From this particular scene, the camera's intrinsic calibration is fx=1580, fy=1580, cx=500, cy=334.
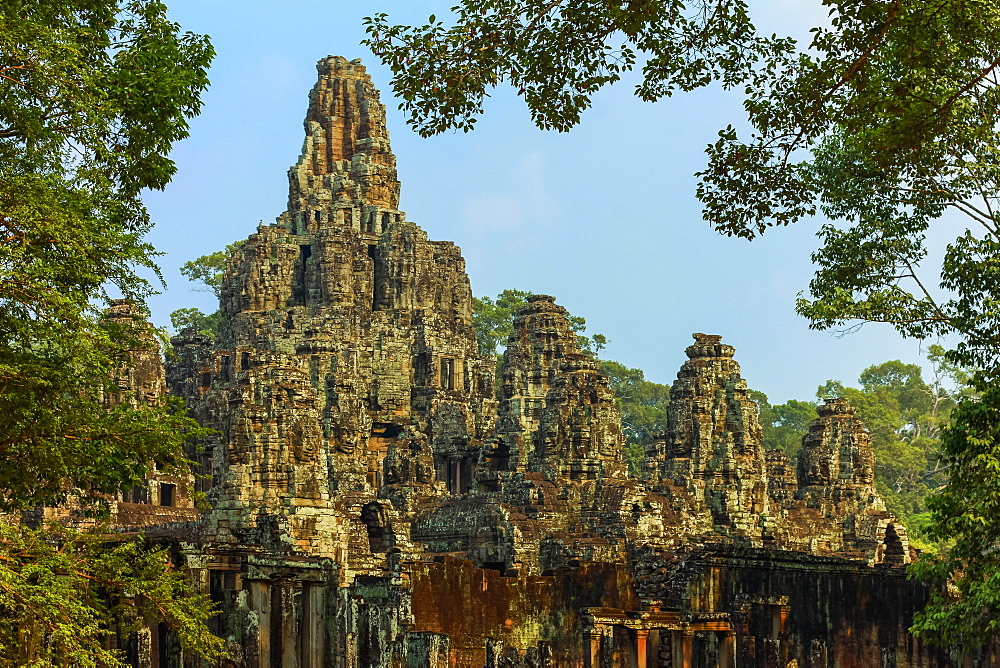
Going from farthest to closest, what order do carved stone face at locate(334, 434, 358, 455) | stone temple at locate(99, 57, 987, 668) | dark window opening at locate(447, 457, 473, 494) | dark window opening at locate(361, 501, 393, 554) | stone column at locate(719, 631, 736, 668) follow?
dark window opening at locate(447, 457, 473, 494) < carved stone face at locate(334, 434, 358, 455) < dark window opening at locate(361, 501, 393, 554) < stone column at locate(719, 631, 736, 668) < stone temple at locate(99, 57, 987, 668)

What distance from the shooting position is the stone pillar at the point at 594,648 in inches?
1018

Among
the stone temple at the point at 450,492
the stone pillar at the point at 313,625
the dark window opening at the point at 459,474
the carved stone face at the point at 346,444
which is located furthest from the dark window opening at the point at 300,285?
the stone pillar at the point at 313,625

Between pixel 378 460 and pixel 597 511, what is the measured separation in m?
14.3

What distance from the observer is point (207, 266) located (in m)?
82.1

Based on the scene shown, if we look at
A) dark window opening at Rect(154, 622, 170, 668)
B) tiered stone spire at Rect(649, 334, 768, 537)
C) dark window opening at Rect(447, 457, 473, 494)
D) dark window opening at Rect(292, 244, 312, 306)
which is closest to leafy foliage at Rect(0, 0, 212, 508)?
dark window opening at Rect(154, 622, 170, 668)

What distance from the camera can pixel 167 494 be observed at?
48500 mm

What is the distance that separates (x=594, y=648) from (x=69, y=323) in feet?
41.4

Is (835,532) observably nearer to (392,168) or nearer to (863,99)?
(392,168)

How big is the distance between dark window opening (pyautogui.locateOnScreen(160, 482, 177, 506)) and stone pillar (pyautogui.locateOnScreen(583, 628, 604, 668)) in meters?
25.0

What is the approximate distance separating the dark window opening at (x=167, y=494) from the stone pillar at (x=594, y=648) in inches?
984

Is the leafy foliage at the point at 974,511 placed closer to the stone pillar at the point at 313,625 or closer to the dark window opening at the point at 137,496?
the stone pillar at the point at 313,625

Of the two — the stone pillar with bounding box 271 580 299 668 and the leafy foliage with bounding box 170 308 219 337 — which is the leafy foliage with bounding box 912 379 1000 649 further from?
the leafy foliage with bounding box 170 308 219 337

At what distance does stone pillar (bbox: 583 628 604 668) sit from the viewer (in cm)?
2586

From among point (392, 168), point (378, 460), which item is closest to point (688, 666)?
Result: point (378, 460)
